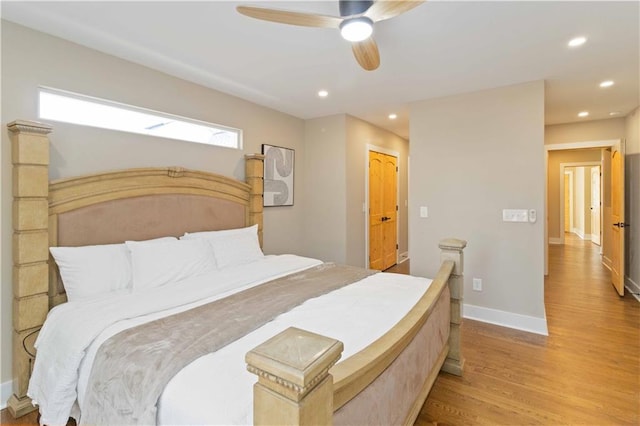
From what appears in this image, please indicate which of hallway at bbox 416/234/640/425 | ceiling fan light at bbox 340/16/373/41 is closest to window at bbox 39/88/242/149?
ceiling fan light at bbox 340/16/373/41

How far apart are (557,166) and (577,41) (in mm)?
6424

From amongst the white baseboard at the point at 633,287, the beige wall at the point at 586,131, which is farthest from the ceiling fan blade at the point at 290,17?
the white baseboard at the point at 633,287

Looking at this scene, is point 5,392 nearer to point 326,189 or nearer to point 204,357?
point 204,357

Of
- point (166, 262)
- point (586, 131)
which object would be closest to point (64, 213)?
point (166, 262)

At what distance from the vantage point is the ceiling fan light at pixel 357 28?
5.63ft

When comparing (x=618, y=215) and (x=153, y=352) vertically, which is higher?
(x=618, y=215)

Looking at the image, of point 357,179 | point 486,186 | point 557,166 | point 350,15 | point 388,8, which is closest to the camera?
point 388,8

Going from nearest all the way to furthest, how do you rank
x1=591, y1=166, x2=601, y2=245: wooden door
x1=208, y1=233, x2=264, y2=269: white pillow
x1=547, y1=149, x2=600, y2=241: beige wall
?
x1=208, y1=233, x2=264, y2=269: white pillow, x1=547, y1=149, x2=600, y2=241: beige wall, x1=591, y1=166, x2=601, y2=245: wooden door

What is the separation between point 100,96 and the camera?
2500 millimetres

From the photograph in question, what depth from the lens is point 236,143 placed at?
3699 mm

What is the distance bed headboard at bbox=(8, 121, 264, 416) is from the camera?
197cm

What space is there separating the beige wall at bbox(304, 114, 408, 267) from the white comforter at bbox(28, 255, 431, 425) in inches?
83.2

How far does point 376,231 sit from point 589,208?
822 cm

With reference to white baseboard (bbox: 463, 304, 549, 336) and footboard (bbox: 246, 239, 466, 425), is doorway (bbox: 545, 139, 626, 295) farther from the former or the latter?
footboard (bbox: 246, 239, 466, 425)
